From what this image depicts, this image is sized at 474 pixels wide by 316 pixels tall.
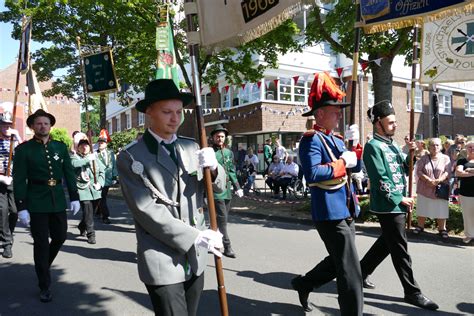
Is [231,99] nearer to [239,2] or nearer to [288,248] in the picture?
[288,248]

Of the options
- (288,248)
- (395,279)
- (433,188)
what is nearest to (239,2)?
(395,279)

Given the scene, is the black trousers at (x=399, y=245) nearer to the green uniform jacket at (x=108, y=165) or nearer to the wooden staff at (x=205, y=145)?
the wooden staff at (x=205, y=145)

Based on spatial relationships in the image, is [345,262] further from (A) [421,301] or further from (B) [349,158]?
(A) [421,301]

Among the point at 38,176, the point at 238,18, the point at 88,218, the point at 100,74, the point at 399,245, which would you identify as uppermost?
the point at 100,74

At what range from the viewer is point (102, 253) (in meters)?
6.79

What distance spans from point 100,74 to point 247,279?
7880 millimetres

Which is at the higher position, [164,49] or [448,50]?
[448,50]

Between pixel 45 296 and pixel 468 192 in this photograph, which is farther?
pixel 468 192

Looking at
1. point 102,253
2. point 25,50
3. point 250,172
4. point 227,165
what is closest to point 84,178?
point 102,253

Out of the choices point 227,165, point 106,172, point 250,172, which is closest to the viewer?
point 227,165

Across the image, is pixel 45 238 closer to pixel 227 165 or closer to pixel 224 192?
pixel 224 192

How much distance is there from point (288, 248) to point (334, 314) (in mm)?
2768

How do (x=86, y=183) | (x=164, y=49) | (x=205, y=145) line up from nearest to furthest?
(x=205, y=145)
(x=164, y=49)
(x=86, y=183)

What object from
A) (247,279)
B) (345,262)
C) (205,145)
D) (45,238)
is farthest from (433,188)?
(45,238)
